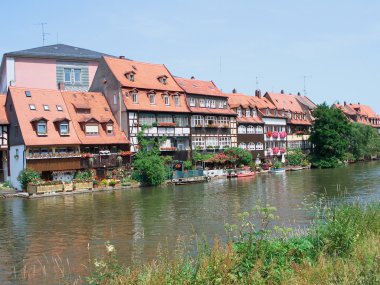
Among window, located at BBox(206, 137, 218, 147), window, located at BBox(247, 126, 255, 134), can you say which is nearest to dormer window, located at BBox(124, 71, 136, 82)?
window, located at BBox(206, 137, 218, 147)

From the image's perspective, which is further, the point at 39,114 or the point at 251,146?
the point at 251,146

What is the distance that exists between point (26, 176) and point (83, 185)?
5.00m

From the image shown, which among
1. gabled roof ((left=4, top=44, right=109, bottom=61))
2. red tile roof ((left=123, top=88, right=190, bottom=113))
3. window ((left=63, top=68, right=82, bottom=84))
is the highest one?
gabled roof ((left=4, top=44, right=109, bottom=61))

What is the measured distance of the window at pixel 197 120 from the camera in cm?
5753

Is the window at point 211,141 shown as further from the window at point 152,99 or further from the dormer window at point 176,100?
the window at point 152,99

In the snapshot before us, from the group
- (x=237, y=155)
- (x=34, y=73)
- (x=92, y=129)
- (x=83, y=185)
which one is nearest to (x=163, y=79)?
(x=92, y=129)

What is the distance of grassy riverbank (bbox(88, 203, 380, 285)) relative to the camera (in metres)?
8.16

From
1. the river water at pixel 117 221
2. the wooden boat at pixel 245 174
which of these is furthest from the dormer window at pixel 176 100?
the river water at pixel 117 221

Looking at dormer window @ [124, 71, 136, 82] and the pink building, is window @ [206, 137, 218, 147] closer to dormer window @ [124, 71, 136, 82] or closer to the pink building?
dormer window @ [124, 71, 136, 82]

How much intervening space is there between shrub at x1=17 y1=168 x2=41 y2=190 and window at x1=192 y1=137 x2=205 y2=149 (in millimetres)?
22300

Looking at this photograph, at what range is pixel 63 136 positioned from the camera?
4391 centimetres

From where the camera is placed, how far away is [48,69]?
186 ft

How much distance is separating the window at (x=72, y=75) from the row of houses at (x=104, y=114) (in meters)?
0.13

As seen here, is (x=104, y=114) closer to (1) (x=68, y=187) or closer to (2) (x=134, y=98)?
(2) (x=134, y=98)
